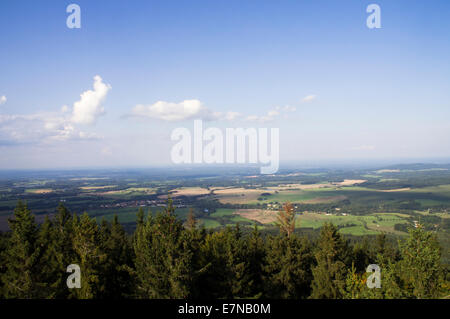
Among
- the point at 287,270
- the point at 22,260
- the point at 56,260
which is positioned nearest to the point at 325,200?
the point at 287,270

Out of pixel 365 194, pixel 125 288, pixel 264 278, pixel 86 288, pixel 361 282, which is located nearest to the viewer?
pixel 86 288

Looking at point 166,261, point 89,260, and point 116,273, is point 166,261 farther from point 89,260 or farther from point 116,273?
point 116,273

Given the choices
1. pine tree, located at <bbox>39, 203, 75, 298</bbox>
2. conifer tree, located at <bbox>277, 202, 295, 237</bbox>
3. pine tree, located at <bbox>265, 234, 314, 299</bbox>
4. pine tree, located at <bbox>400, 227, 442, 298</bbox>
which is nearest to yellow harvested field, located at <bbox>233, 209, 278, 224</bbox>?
pine tree, located at <bbox>265, 234, 314, 299</bbox>

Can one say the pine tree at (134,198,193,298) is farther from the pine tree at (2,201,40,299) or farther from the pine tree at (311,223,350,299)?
the pine tree at (311,223,350,299)

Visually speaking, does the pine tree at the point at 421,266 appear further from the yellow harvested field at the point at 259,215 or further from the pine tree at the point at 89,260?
the yellow harvested field at the point at 259,215

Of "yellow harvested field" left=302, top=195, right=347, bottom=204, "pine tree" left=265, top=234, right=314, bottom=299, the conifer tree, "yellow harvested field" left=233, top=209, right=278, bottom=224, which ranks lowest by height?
"yellow harvested field" left=233, top=209, right=278, bottom=224

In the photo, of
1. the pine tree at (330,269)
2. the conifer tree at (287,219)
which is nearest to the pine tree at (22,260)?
the conifer tree at (287,219)

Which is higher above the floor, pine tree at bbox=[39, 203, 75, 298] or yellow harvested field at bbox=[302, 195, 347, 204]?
pine tree at bbox=[39, 203, 75, 298]
